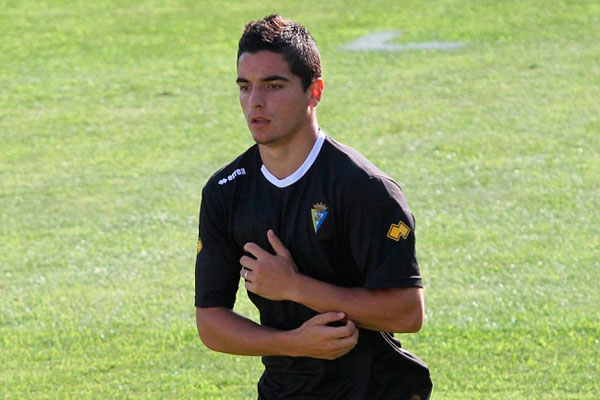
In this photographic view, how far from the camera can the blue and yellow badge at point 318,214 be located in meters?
3.97

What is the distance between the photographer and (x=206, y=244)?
4.28 metres

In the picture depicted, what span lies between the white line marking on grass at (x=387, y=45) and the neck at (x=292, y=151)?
41.2 feet

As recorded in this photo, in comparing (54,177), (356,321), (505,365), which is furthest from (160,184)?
(356,321)

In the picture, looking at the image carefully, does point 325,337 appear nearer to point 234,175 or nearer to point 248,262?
point 248,262

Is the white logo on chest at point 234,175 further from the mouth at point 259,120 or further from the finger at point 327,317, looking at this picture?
the finger at point 327,317

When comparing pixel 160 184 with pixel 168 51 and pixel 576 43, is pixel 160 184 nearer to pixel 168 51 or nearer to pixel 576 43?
pixel 168 51

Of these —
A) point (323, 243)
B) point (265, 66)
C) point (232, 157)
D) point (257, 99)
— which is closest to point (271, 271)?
point (323, 243)

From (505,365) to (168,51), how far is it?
10801 millimetres

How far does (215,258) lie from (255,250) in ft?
0.95

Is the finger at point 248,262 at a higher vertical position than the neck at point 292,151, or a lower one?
lower

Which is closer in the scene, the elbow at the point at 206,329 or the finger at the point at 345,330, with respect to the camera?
the finger at the point at 345,330

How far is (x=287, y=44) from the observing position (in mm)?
3988

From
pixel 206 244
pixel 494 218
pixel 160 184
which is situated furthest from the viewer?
pixel 160 184

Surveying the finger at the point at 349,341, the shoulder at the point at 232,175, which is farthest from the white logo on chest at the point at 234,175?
the finger at the point at 349,341
